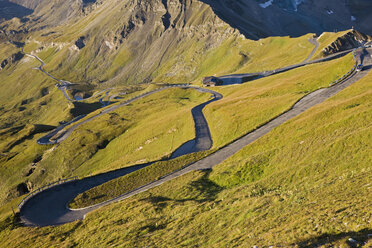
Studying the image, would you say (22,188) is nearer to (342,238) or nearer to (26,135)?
(26,135)

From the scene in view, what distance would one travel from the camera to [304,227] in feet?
54.2

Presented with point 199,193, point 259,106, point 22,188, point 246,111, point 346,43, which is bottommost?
point 22,188

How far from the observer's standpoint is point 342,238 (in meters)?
13.8

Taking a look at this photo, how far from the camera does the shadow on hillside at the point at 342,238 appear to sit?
1295cm

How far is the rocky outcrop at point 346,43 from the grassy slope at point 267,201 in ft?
297

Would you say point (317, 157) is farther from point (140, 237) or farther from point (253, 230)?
point (140, 237)

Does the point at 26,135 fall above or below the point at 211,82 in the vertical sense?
above

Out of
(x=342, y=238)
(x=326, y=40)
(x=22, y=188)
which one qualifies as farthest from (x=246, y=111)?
(x=326, y=40)

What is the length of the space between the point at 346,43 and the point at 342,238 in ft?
483

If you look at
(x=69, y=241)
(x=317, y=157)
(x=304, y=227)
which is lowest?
(x=69, y=241)

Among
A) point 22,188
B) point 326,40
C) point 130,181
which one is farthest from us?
point 326,40

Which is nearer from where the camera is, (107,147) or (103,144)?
(107,147)

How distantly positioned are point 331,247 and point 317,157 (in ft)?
61.8

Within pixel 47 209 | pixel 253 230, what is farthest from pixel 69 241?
pixel 253 230
